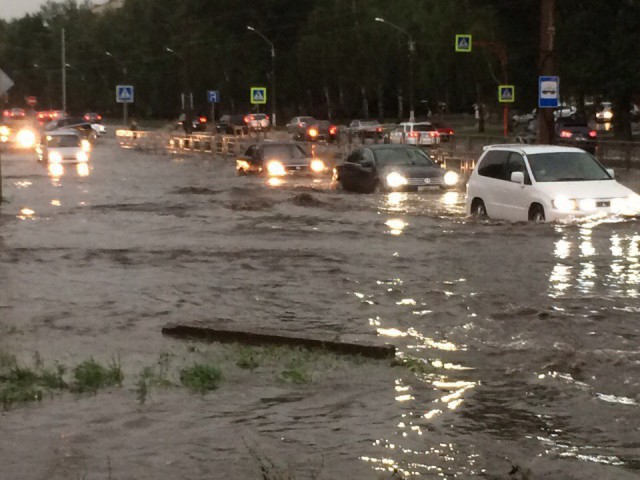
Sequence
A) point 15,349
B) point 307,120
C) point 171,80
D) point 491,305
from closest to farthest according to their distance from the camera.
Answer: point 15,349
point 491,305
point 307,120
point 171,80

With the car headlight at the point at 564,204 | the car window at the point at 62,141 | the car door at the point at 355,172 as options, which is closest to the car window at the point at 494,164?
the car headlight at the point at 564,204

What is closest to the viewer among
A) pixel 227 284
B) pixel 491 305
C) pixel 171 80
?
pixel 491 305

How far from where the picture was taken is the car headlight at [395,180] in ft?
94.8

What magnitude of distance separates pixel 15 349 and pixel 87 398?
241cm

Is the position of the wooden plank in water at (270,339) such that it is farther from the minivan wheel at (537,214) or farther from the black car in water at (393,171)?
the black car in water at (393,171)

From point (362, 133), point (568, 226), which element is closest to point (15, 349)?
point (568, 226)

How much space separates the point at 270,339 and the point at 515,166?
1078cm

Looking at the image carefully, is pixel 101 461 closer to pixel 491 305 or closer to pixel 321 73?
pixel 491 305

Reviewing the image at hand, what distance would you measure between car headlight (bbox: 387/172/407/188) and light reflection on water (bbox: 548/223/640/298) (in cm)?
977

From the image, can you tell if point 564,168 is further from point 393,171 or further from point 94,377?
point 94,377

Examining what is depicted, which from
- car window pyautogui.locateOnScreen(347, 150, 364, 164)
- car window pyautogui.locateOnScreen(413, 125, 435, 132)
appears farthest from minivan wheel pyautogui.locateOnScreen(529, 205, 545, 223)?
car window pyautogui.locateOnScreen(413, 125, 435, 132)

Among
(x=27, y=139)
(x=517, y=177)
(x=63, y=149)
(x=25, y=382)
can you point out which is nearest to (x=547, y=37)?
(x=517, y=177)

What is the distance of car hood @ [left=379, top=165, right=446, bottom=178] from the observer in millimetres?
28969

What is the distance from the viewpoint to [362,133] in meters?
69.7
